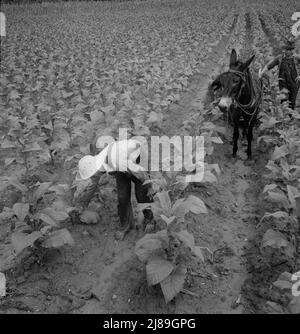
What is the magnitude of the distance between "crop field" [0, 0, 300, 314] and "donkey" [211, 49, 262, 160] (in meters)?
0.47

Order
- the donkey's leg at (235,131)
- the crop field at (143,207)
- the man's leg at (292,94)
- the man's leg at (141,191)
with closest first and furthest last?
1. the crop field at (143,207)
2. the man's leg at (141,191)
3. the donkey's leg at (235,131)
4. the man's leg at (292,94)

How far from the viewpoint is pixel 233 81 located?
259 inches

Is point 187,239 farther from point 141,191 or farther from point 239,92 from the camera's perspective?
point 239,92

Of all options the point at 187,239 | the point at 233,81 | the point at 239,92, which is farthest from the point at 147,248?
the point at 239,92

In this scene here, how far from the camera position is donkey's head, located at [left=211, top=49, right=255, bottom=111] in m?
6.45

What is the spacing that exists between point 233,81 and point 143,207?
135 inches

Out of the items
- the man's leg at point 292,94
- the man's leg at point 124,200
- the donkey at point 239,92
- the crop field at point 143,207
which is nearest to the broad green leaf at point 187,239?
the crop field at point 143,207

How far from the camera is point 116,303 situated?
423cm

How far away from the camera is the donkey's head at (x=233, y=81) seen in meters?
6.45

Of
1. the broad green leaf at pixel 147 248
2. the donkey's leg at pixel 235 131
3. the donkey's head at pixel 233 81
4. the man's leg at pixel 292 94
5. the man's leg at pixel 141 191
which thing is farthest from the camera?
the man's leg at pixel 292 94

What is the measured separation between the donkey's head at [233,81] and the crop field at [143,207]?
2.53 ft

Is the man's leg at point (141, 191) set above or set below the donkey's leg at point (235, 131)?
below

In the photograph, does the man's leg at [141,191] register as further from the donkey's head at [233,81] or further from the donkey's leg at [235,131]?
the donkey's leg at [235,131]

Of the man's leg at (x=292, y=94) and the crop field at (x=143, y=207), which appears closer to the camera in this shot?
the crop field at (x=143, y=207)
